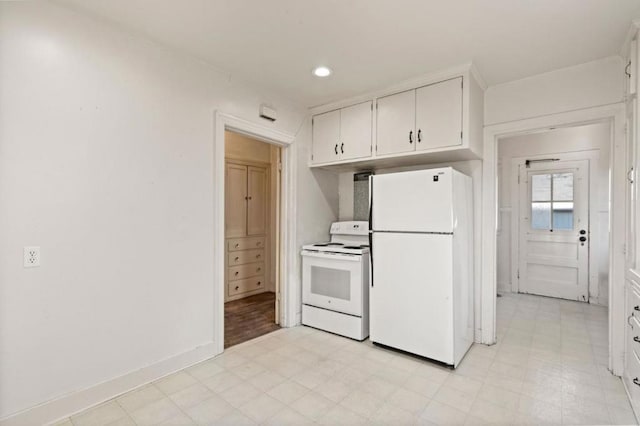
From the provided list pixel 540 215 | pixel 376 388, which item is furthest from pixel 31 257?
pixel 540 215

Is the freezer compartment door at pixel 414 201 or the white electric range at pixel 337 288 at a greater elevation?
the freezer compartment door at pixel 414 201

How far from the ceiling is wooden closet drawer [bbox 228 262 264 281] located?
9.18 ft

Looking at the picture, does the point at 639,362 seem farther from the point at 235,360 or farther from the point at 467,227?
the point at 235,360

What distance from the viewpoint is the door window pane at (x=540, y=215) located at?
4.84 meters

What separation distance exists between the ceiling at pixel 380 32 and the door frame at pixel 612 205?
Result: 445 mm

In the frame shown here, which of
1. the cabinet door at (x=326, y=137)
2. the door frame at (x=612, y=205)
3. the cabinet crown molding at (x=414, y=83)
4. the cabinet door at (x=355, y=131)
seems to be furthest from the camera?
the cabinet door at (x=326, y=137)

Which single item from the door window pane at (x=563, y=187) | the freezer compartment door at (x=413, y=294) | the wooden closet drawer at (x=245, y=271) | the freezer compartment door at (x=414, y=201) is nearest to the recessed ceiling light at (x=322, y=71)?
the freezer compartment door at (x=414, y=201)

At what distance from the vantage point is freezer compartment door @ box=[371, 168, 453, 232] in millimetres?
2604

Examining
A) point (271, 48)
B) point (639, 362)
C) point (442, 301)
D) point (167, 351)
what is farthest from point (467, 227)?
point (167, 351)

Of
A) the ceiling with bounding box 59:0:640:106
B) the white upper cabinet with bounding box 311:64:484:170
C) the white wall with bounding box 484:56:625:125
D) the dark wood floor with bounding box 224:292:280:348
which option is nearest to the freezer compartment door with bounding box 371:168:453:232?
the white upper cabinet with bounding box 311:64:484:170

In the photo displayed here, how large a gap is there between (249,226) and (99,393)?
302cm

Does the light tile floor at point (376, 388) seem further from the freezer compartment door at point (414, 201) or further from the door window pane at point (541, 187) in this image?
the door window pane at point (541, 187)

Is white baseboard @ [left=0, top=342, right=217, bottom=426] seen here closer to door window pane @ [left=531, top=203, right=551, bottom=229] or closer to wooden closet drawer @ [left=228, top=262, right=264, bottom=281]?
wooden closet drawer @ [left=228, top=262, right=264, bottom=281]

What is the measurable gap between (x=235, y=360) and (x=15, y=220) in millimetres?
1846
